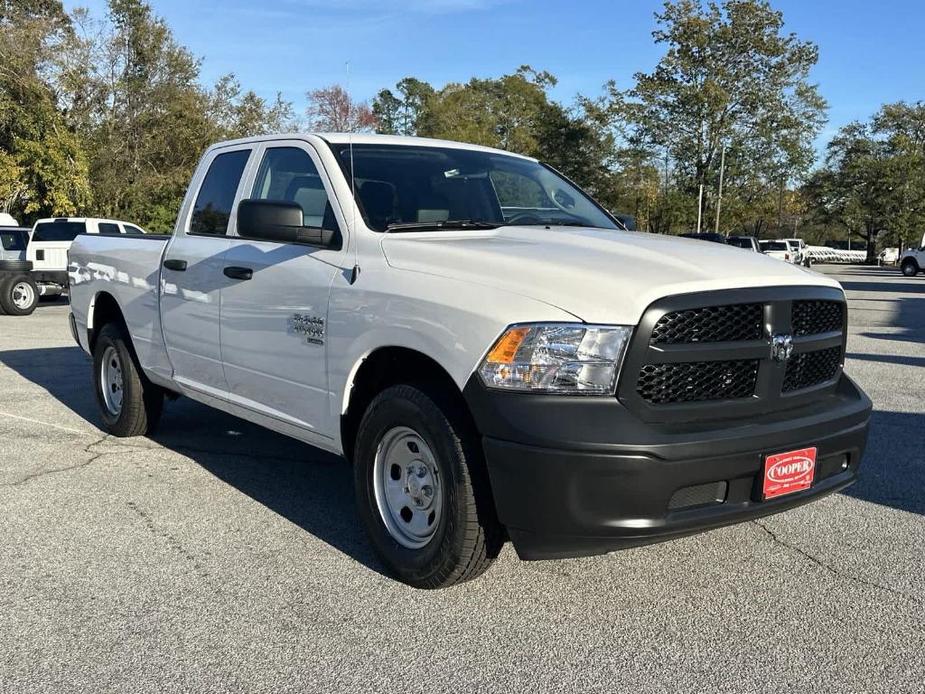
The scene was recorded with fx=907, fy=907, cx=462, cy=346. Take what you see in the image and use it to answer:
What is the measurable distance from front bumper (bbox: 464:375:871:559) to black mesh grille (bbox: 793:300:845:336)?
0.49 meters

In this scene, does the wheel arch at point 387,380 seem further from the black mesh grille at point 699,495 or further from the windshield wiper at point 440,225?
the black mesh grille at point 699,495

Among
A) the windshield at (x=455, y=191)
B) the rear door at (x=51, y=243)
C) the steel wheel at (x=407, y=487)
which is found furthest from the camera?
the rear door at (x=51, y=243)

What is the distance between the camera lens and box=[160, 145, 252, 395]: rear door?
5.02 metres

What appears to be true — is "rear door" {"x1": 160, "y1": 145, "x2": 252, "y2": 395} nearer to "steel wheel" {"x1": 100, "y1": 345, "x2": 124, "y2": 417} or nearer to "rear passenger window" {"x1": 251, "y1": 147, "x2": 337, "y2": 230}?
"rear passenger window" {"x1": 251, "y1": 147, "x2": 337, "y2": 230}

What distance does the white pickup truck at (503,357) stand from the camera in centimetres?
318

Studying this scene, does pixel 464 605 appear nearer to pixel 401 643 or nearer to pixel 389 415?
pixel 401 643

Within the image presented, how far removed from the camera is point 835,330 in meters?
3.85

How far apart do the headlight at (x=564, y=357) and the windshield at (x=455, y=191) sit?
1230 mm

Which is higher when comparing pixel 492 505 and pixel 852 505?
pixel 492 505

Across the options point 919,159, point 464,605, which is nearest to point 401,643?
point 464,605

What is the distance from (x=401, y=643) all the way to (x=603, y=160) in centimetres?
4607

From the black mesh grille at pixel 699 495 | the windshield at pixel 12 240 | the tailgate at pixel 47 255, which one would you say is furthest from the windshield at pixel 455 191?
the windshield at pixel 12 240

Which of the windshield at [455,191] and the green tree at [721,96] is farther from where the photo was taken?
the green tree at [721,96]

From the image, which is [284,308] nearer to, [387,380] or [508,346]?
[387,380]
